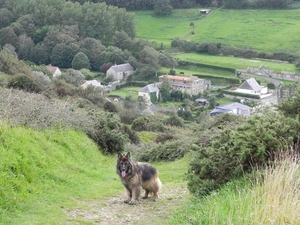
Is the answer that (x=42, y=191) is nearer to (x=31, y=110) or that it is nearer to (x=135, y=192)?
(x=135, y=192)

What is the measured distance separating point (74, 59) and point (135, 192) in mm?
55855

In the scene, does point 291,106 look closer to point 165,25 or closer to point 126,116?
point 126,116

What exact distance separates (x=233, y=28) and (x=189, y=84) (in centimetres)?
2353

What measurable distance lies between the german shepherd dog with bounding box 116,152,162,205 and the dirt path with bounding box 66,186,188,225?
0.20 meters

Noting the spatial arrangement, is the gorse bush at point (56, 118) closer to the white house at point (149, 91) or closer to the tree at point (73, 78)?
the tree at point (73, 78)

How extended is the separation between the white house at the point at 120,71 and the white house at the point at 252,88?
51.1 feet

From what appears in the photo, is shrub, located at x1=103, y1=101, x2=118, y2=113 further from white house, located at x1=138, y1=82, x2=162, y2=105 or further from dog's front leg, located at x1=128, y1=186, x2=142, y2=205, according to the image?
dog's front leg, located at x1=128, y1=186, x2=142, y2=205

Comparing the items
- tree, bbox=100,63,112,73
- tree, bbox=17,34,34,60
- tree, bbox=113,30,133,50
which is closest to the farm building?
tree, bbox=113,30,133,50

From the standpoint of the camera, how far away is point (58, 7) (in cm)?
7406

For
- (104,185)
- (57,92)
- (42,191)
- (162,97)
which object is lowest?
(162,97)

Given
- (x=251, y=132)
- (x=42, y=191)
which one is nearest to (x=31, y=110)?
(x=42, y=191)

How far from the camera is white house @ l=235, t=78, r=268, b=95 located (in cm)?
5403

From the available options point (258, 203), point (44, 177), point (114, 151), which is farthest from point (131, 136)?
point (258, 203)

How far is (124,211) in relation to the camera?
9156 millimetres
